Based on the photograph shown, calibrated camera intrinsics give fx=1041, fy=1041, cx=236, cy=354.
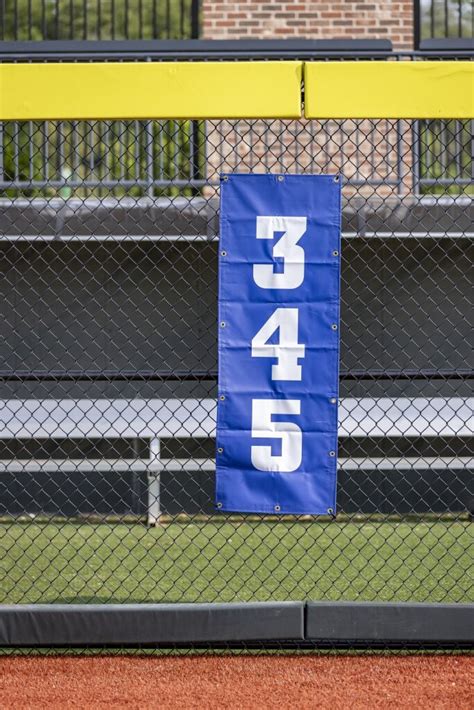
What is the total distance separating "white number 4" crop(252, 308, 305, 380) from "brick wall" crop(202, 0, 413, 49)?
7598mm

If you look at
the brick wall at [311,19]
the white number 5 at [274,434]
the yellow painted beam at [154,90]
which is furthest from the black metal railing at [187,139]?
the white number 5 at [274,434]

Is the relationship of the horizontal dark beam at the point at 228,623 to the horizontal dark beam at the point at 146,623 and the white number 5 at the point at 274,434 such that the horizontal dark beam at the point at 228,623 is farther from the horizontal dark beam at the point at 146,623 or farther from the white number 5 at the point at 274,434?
the white number 5 at the point at 274,434

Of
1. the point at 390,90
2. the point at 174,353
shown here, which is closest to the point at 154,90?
the point at 390,90

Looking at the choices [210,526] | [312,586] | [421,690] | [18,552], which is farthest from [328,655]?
[210,526]

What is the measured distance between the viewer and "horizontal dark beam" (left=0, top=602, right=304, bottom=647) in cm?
448

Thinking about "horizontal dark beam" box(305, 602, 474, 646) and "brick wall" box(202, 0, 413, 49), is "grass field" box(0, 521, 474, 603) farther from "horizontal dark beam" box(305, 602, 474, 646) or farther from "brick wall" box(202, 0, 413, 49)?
"brick wall" box(202, 0, 413, 49)

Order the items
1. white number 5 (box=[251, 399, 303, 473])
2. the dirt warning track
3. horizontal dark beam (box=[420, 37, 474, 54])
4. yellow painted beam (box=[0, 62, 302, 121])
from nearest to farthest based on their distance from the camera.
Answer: the dirt warning track < yellow painted beam (box=[0, 62, 302, 121]) < white number 5 (box=[251, 399, 303, 473]) < horizontal dark beam (box=[420, 37, 474, 54])

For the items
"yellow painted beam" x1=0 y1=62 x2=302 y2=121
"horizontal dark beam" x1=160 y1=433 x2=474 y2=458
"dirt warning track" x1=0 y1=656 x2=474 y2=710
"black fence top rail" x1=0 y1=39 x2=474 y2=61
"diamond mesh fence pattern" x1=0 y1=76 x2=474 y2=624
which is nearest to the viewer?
"dirt warning track" x1=0 y1=656 x2=474 y2=710

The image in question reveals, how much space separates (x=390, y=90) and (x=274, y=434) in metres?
1.52

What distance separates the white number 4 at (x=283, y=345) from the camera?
441 cm

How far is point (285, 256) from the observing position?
4410mm

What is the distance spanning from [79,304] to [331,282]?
564 centimetres

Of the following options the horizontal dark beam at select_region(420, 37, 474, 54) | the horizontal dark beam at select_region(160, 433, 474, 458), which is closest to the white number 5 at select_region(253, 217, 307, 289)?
the horizontal dark beam at select_region(160, 433, 474, 458)

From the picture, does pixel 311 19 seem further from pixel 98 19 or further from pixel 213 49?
pixel 98 19
